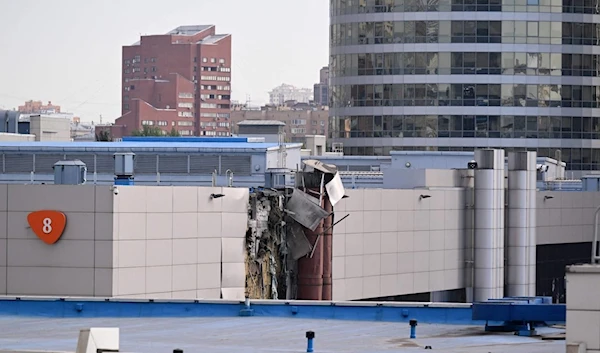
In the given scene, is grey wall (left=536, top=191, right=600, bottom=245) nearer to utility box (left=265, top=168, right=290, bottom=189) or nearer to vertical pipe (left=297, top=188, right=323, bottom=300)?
utility box (left=265, top=168, right=290, bottom=189)

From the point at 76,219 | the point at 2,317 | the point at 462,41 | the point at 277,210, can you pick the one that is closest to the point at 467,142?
the point at 462,41

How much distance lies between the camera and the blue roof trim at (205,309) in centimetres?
3512

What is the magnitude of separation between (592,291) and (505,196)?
44.2 m

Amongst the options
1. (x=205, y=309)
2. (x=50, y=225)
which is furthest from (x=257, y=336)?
(x=50, y=225)

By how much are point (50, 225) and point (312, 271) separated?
1155 cm

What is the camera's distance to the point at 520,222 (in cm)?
6656

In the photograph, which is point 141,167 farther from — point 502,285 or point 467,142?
point 467,142

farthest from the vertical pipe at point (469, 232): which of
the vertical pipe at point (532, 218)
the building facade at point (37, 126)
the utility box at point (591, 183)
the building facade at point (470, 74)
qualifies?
the building facade at point (470, 74)

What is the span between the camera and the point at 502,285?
65.7 m

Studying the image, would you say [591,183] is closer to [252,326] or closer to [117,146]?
[117,146]

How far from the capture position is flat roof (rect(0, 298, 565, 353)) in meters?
29.0

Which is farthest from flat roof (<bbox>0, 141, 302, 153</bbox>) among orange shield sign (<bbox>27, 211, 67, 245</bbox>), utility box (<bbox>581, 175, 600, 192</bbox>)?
orange shield sign (<bbox>27, 211, 67, 245</bbox>)

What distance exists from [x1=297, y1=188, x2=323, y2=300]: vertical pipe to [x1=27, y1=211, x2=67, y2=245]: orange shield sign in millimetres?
10823

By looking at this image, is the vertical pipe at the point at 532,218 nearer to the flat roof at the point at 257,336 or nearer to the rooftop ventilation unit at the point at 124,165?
the rooftop ventilation unit at the point at 124,165
